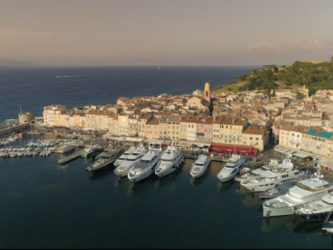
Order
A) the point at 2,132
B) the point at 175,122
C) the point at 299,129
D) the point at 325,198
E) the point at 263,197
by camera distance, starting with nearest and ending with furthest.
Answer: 1. the point at 325,198
2. the point at 263,197
3. the point at 299,129
4. the point at 175,122
5. the point at 2,132

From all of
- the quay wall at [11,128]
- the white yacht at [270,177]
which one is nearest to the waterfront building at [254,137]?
the white yacht at [270,177]

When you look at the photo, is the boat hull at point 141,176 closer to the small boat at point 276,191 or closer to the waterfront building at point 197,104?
the small boat at point 276,191

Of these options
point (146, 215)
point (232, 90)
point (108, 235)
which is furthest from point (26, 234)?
point (232, 90)

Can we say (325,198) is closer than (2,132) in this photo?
Yes

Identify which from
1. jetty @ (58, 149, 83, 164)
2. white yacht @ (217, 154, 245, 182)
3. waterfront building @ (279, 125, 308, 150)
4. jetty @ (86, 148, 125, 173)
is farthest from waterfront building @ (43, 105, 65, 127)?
waterfront building @ (279, 125, 308, 150)

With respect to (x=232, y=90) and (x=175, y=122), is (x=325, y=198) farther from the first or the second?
(x=232, y=90)

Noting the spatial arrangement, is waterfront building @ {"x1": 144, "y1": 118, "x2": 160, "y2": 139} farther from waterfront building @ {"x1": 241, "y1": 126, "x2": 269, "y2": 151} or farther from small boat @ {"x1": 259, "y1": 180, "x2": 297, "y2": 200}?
small boat @ {"x1": 259, "y1": 180, "x2": 297, "y2": 200}

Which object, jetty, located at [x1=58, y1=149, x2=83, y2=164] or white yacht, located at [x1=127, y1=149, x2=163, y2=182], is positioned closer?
white yacht, located at [x1=127, y1=149, x2=163, y2=182]
